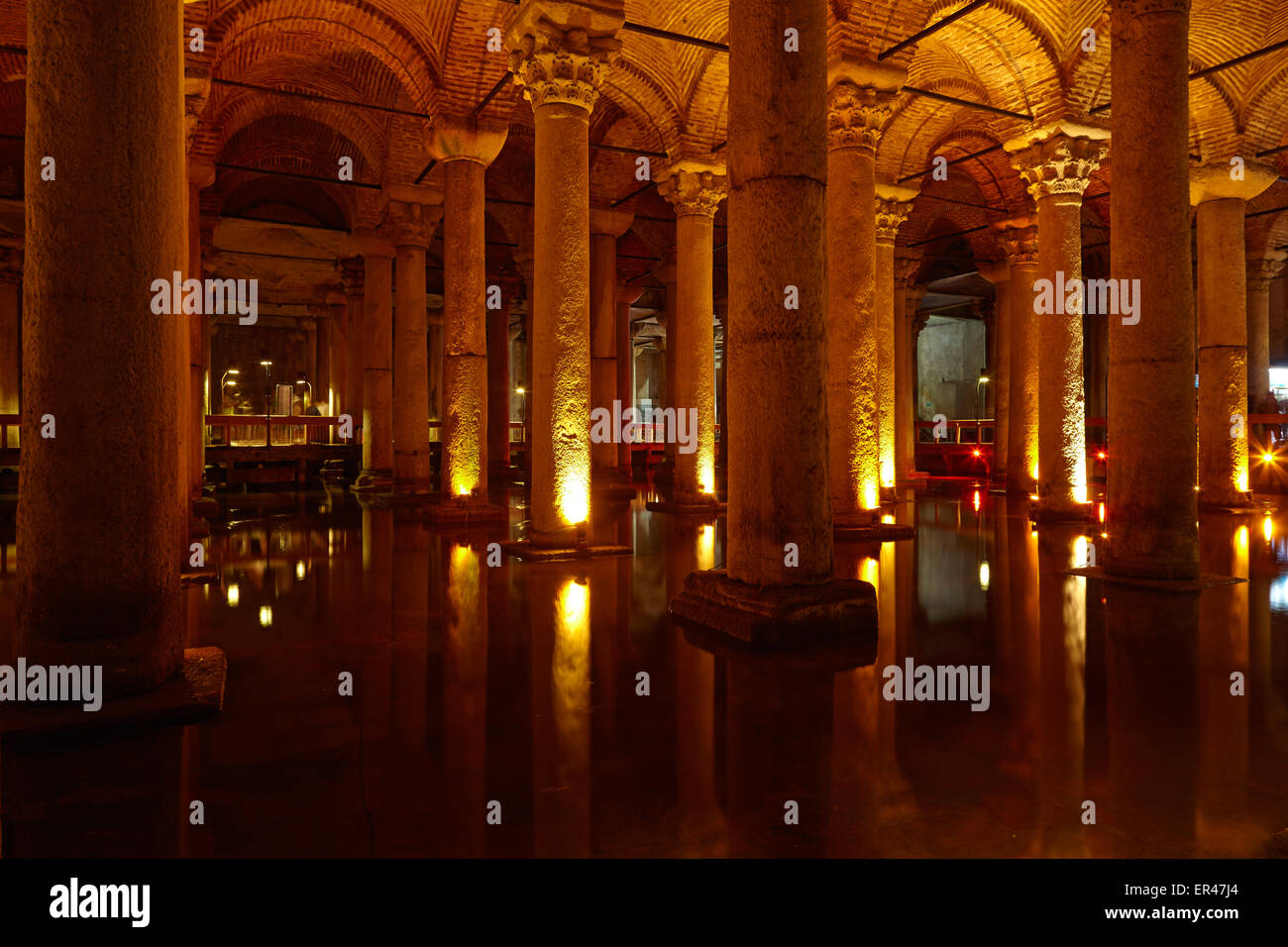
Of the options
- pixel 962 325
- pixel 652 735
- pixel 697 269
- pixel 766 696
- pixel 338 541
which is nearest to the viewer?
pixel 652 735

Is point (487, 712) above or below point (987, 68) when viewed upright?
below

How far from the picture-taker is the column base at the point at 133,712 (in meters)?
3.28

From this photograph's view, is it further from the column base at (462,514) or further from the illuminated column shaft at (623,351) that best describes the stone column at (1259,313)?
the column base at (462,514)

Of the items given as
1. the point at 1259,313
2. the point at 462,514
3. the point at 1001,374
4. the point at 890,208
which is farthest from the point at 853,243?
the point at 1259,313

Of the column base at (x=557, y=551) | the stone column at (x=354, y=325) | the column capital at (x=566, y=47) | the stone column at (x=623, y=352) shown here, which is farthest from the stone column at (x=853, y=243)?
the stone column at (x=354, y=325)

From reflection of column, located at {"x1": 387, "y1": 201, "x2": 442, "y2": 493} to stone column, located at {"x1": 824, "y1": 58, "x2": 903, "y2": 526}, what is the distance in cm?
694

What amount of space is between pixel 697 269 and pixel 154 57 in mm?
9197

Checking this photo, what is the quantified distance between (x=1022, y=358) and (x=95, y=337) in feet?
44.8

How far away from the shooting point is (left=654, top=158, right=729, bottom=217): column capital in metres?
12.3

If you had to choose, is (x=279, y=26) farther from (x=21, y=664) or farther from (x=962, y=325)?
(x=962, y=325)

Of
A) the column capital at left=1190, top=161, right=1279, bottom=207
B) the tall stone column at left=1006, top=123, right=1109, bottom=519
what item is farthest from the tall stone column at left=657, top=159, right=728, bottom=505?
the column capital at left=1190, top=161, right=1279, bottom=207

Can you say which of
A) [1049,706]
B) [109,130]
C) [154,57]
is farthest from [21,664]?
[1049,706]

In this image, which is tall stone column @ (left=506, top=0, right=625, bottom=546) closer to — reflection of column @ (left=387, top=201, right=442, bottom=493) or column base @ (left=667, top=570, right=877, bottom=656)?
column base @ (left=667, top=570, right=877, bottom=656)
